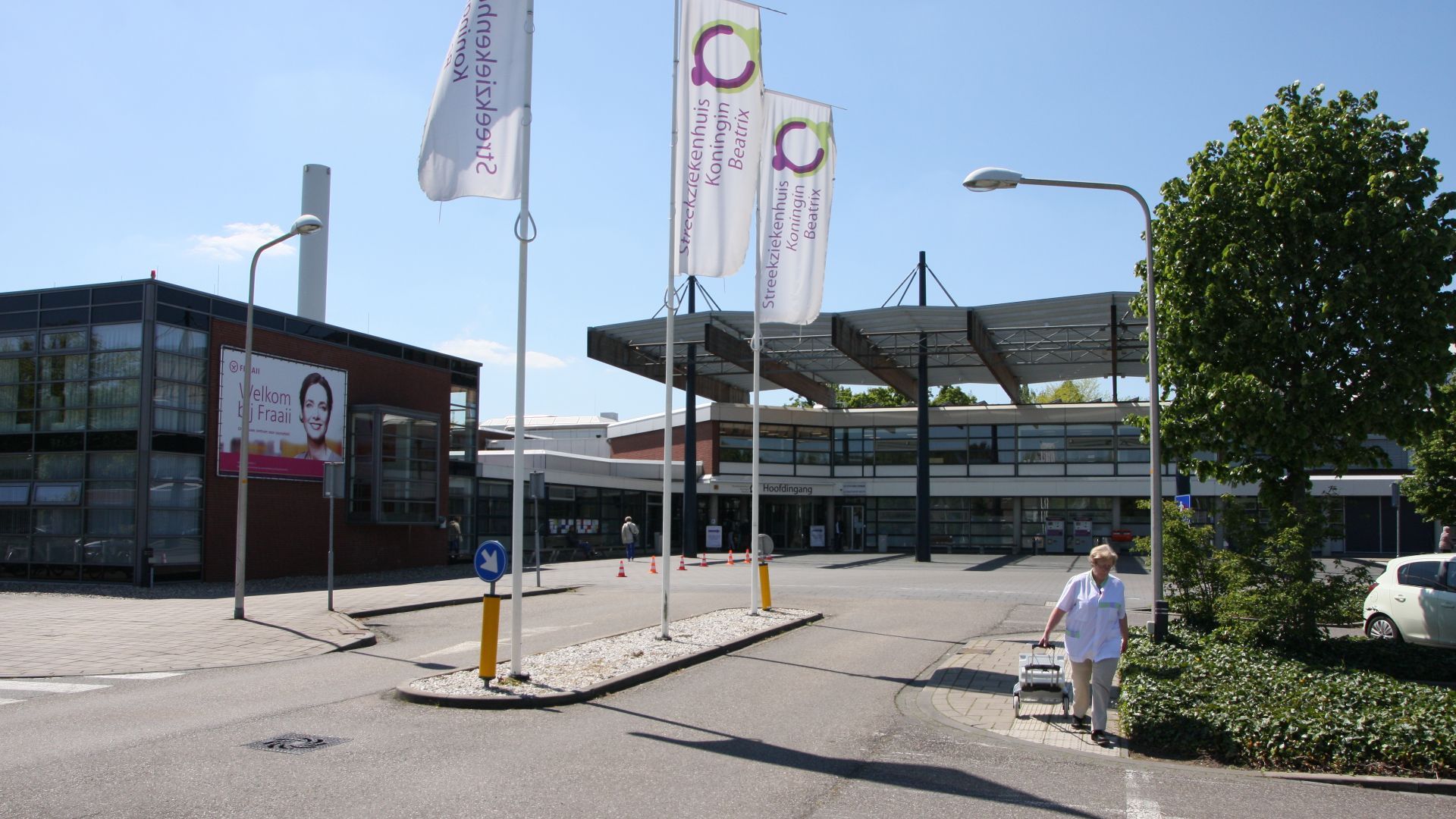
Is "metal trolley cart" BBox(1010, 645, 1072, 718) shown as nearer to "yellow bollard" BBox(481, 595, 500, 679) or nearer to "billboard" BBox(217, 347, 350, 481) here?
"yellow bollard" BBox(481, 595, 500, 679)

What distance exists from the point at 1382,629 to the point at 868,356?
2682cm

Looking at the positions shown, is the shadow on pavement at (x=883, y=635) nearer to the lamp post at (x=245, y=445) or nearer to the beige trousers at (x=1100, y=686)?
the beige trousers at (x=1100, y=686)

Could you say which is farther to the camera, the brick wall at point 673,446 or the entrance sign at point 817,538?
the entrance sign at point 817,538

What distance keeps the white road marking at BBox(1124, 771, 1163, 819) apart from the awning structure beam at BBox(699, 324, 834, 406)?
26.2 metres

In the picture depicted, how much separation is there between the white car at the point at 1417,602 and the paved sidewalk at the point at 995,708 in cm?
496

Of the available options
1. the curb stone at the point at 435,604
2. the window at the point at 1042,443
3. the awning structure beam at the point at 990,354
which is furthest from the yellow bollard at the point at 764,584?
the window at the point at 1042,443

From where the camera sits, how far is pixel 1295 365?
13.2m

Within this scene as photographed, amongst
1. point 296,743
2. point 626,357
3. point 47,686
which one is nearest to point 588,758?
point 296,743

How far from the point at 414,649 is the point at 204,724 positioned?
5794 millimetres

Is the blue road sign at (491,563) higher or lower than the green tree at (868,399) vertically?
lower

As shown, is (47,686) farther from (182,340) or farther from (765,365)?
(765,365)

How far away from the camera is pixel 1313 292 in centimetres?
1307

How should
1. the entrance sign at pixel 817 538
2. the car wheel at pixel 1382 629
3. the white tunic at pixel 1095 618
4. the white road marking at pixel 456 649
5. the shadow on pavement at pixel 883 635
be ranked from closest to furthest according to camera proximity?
1. the white tunic at pixel 1095 618
2. the white road marking at pixel 456 649
3. the car wheel at pixel 1382 629
4. the shadow on pavement at pixel 883 635
5. the entrance sign at pixel 817 538

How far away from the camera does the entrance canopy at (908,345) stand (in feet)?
120
